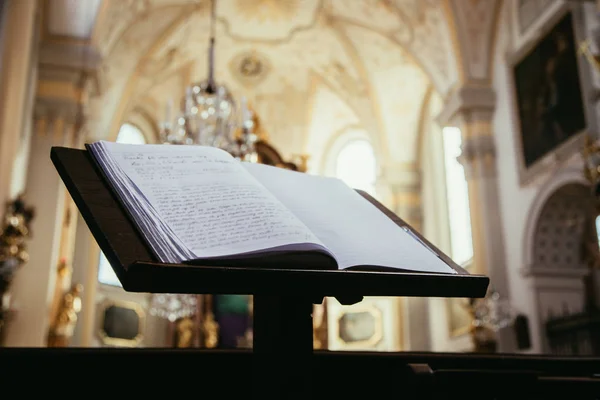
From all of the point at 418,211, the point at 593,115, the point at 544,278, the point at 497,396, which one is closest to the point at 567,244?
the point at 544,278

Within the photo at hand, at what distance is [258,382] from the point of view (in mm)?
1553

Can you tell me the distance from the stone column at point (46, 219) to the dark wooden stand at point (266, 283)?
816 cm

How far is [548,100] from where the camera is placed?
10.2 meters

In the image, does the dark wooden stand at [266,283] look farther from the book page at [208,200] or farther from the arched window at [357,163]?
the arched window at [357,163]

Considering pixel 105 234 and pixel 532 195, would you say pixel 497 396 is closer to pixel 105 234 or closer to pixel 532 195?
pixel 105 234

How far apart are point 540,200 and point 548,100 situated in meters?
1.44

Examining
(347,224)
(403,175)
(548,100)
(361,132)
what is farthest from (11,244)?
(361,132)

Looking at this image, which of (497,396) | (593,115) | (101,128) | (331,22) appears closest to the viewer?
(497,396)

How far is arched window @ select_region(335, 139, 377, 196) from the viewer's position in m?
18.7

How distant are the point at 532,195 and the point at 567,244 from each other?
93cm

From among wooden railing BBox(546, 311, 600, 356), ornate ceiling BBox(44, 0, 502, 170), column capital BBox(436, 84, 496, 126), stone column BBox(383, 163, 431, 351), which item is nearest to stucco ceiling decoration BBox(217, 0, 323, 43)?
ornate ceiling BBox(44, 0, 502, 170)

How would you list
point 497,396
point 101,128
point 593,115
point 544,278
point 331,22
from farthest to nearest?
point 331,22, point 101,128, point 544,278, point 593,115, point 497,396

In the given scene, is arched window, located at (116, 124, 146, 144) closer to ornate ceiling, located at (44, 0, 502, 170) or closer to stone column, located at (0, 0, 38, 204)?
ornate ceiling, located at (44, 0, 502, 170)

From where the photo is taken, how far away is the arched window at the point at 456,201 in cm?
1441
